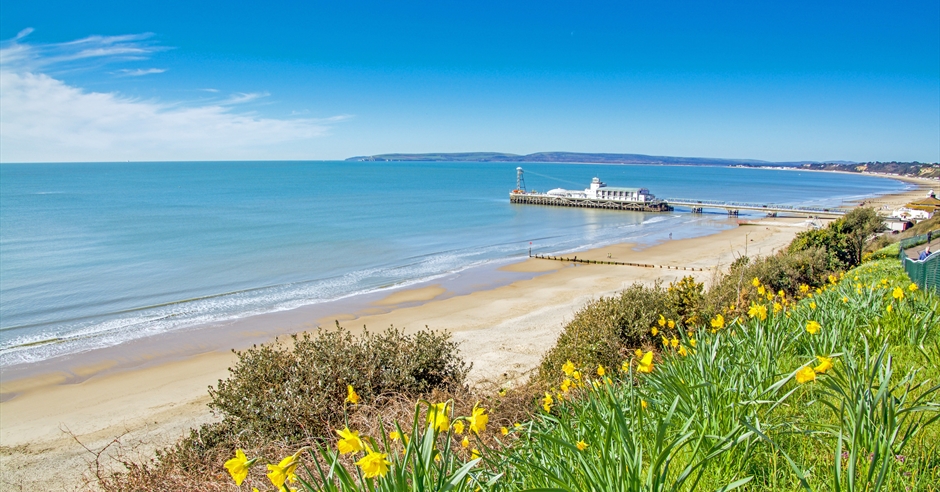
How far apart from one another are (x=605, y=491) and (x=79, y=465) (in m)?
12.4

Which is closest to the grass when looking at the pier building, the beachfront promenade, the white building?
the beachfront promenade

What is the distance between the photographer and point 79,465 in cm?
1105

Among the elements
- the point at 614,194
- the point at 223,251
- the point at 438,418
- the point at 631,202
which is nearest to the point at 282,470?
the point at 438,418

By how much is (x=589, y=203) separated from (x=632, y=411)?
74.5m

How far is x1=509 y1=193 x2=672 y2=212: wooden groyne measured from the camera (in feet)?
232

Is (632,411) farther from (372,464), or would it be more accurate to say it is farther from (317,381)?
(317,381)

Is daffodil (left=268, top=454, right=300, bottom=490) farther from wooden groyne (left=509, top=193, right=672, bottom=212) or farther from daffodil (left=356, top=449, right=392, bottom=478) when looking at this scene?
wooden groyne (left=509, top=193, right=672, bottom=212)

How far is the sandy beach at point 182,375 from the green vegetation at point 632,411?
3.19m

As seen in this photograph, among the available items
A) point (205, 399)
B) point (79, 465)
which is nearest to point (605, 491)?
point (79, 465)

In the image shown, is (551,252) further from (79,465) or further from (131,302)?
(79,465)

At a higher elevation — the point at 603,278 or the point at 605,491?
the point at 605,491

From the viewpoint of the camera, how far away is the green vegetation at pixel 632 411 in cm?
259

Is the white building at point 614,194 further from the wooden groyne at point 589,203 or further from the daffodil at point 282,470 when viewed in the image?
the daffodil at point 282,470

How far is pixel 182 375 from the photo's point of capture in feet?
53.4
